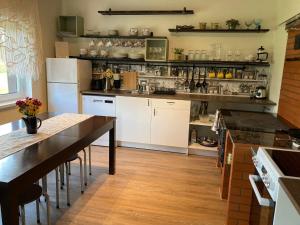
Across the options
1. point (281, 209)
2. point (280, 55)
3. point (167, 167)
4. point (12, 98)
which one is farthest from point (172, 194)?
point (12, 98)

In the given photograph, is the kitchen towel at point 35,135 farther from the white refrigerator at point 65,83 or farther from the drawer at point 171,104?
the drawer at point 171,104

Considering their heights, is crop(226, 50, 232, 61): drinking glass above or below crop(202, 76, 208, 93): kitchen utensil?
above

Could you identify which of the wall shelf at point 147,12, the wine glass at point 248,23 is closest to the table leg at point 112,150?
the wall shelf at point 147,12

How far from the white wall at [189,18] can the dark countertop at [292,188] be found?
10.7ft

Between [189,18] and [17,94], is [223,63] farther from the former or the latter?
[17,94]

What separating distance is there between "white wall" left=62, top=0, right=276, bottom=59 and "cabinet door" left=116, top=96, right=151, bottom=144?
1173mm

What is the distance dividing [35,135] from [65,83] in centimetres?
201

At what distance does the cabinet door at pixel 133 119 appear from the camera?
4027 mm

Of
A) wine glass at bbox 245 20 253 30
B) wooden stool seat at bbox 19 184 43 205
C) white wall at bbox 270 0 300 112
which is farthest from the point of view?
wine glass at bbox 245 20 253 30

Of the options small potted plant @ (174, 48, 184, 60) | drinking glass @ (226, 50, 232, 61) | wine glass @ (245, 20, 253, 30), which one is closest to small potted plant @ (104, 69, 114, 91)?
small potted plant @ (174, 48, 184, 60)

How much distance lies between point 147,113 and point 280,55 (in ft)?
6.72

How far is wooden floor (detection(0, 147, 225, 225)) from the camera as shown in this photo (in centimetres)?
238

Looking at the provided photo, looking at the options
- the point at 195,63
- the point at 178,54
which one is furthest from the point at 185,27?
the point at 195,63

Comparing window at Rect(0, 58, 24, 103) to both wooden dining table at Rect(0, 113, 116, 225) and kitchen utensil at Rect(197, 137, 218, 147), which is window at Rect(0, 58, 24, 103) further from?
kitchen utensil at Rect(197, 137, 218, 147)
